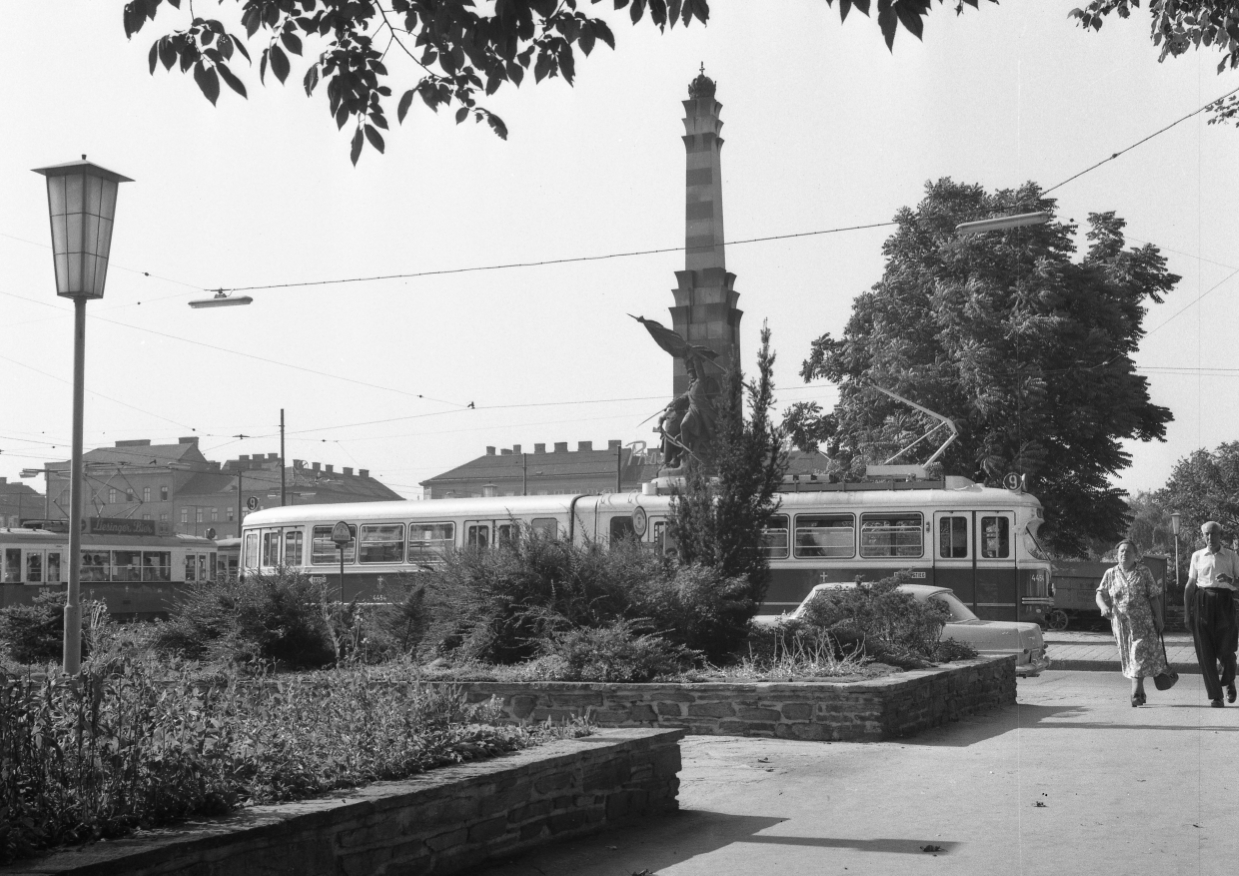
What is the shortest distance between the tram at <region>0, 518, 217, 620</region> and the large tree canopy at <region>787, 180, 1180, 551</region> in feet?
56.2

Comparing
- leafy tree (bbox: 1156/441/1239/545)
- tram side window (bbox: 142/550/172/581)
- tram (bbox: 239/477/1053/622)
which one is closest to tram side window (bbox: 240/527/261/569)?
tram (bbox: 239/477/1053/622)

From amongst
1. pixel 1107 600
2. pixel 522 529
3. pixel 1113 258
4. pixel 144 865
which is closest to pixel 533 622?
pixel 522 529

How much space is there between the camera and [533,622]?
1409cm

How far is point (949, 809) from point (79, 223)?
27.4 ft

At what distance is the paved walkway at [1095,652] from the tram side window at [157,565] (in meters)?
23.2

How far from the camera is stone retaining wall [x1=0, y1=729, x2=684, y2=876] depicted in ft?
16.9

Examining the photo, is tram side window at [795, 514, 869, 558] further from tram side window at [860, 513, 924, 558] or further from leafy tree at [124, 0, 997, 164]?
leafy tree at [124, 0, 997, 164]

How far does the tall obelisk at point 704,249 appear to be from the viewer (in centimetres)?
3394

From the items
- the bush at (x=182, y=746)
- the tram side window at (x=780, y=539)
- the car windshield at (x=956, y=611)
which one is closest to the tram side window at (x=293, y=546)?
the tram side window at (x=780, y=539)

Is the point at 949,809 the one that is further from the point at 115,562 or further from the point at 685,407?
the point at 115,562

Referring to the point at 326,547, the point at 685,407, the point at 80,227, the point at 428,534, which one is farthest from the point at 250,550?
the point at 80,227

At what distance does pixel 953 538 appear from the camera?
88.4 ft

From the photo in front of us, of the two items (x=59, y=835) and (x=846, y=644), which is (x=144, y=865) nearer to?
(x=59, y=835)

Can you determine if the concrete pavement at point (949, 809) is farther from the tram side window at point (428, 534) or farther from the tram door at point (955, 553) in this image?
the tram side window at point (428, 534)
